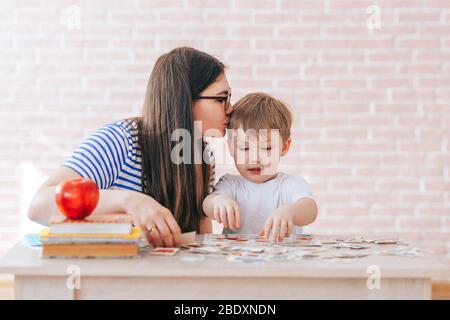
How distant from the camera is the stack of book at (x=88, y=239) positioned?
1.53 metres

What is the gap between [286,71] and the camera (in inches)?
137

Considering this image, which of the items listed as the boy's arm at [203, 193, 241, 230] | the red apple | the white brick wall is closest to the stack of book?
the red apple

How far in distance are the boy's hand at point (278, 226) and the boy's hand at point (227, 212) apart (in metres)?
0.10

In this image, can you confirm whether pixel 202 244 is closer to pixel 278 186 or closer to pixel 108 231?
pixel 108 231

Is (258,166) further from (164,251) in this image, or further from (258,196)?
(164,251)

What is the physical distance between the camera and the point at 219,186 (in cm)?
221

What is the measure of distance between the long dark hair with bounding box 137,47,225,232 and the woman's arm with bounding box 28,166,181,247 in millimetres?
422

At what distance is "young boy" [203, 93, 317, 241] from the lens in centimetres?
214

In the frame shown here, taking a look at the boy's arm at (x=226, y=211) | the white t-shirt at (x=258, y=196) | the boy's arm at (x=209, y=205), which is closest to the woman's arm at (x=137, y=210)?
the boy's arm at (x=226, y=211)

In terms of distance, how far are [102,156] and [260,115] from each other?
52cm

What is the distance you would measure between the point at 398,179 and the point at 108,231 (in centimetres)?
228

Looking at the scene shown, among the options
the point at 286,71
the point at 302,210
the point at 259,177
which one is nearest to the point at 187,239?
the point at 302,210

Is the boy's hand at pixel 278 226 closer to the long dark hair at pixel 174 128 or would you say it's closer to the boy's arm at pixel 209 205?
the boy's arm at pixel 209 205

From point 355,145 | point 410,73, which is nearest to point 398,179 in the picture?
point 355,145
